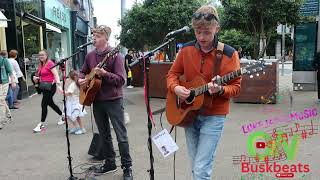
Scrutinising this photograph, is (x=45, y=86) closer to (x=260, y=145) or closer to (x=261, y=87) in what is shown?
(x=260, y=145)

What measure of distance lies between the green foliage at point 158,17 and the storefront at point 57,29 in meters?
8.25

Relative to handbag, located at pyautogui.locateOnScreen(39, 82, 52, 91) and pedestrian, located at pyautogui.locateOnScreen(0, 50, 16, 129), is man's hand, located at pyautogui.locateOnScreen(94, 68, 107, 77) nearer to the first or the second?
handbag, located at pyautogui.locateOnScreen(39, 82, 52, 91)

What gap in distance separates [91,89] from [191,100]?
168 centimetres

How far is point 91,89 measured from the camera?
4750mm

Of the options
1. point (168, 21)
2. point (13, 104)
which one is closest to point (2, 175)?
point (13, 104)

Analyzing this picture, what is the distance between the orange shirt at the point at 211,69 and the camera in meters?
3.36

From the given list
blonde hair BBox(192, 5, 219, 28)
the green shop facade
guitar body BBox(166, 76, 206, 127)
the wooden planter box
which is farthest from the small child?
the green shop facade

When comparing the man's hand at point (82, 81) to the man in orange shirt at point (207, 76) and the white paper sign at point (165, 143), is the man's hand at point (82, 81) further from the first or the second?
the man in orange shirt at point (207, 76)

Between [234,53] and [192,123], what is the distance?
2.21 feet

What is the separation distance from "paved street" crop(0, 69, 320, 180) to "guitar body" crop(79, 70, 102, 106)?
1.02 metres

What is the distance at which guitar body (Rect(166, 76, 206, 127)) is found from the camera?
3.36m

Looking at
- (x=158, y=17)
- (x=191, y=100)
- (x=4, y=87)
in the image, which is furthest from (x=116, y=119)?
(x=158, y=17)

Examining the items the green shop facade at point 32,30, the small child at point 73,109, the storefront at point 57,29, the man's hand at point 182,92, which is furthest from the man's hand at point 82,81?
the storefront at point 57,29

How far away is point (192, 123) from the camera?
353 cm
